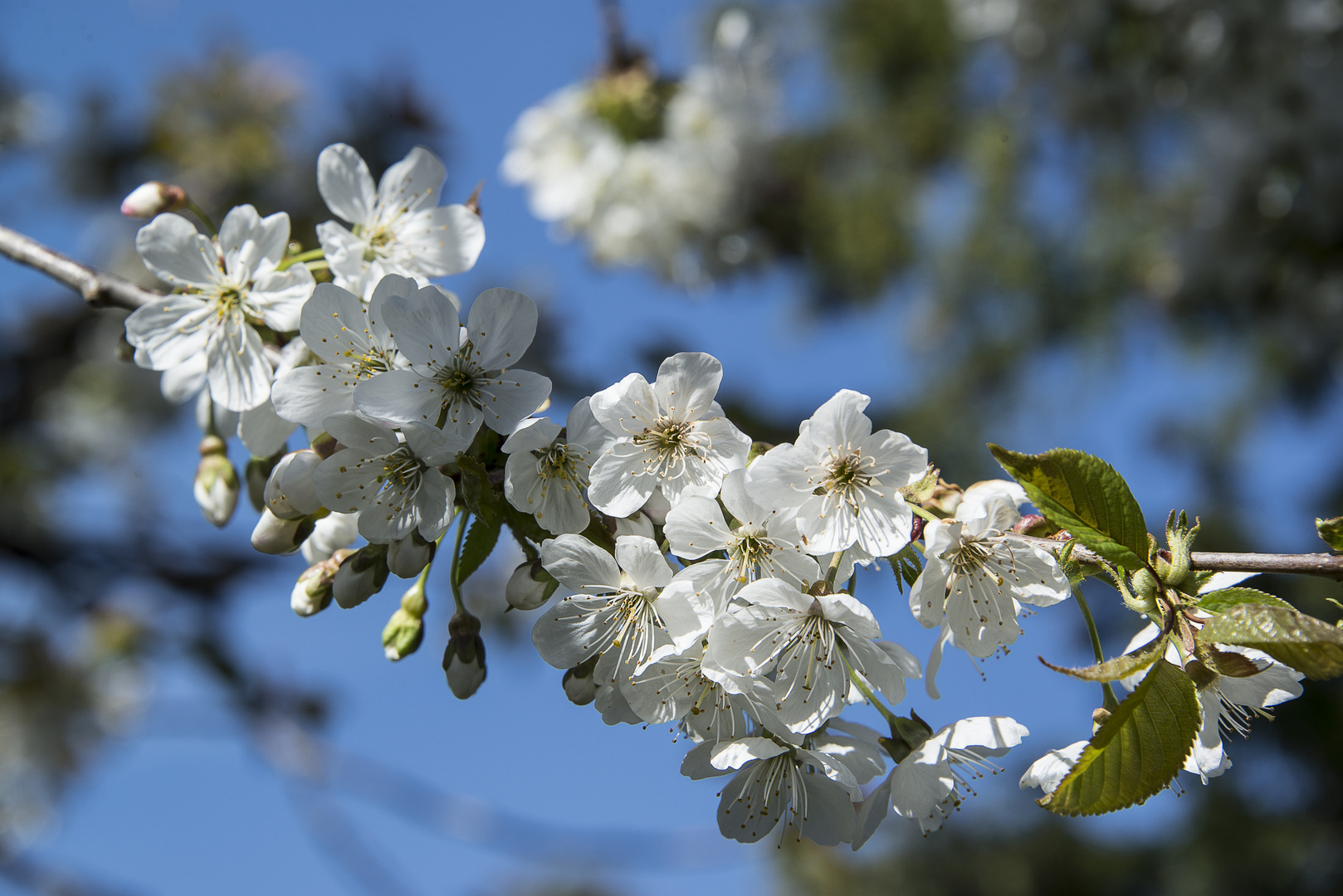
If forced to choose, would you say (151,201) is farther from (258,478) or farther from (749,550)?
(749,550)

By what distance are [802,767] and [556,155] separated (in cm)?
282

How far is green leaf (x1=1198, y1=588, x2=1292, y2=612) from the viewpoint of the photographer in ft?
2.95

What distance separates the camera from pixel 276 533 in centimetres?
110

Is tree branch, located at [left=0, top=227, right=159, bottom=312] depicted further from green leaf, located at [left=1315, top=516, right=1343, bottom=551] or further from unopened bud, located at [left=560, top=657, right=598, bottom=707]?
green leaf, located at [left=1315, top=516, right=1343, bottom=551]

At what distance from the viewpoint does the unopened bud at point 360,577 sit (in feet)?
3.54

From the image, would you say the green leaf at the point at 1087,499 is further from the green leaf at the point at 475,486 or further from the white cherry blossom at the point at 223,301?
the white cherry blossom at the point at 223,301

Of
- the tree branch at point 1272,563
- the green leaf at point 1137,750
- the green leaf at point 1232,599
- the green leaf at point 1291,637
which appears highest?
the tree branch at point 1272,563

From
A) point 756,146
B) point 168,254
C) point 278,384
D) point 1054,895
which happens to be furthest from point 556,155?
point 1054,895

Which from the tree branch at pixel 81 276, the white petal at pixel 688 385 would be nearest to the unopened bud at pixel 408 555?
the white petal at pixel 688 385

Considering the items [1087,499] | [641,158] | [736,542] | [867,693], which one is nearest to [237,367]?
[736,542]

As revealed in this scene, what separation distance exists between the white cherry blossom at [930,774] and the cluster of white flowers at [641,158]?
2.55m

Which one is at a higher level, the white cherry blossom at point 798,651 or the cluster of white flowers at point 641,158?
the cluster of white flowers at point 641,158

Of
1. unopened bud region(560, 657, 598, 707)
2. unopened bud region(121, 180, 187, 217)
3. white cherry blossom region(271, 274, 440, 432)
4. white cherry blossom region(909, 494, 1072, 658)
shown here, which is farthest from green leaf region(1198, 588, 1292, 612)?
unopened bud region(121, 180, 187, 217)

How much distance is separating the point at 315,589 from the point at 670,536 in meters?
0.47
